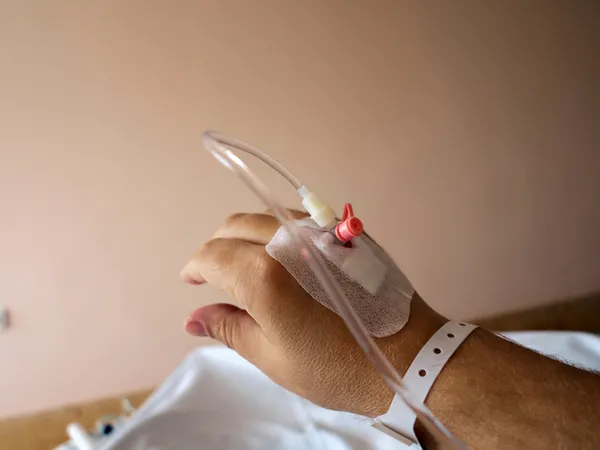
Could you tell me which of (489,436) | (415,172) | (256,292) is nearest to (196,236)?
(415,172)

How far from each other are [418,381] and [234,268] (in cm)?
23

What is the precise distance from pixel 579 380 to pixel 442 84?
115 centimetres

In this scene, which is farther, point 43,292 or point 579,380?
point 43,292

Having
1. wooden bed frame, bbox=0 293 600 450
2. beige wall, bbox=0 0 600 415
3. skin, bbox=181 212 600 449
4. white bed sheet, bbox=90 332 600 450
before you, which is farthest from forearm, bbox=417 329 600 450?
wooden bed frame, bbox=0 293 600 450

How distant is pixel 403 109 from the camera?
144 centimetres

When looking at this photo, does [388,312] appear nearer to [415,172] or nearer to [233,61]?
[233,61]

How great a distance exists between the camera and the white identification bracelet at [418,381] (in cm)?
49

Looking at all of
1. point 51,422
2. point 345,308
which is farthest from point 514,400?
A: point 51,422

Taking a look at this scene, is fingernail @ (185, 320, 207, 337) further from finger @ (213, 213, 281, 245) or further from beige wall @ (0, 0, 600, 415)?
beige wall @ (0, 0, 600, 415)

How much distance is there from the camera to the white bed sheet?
66 centimetres

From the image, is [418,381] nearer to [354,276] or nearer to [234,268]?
[354,276]

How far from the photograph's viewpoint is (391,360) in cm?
51

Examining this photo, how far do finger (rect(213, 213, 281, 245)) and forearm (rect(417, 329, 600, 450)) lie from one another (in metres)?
0.25

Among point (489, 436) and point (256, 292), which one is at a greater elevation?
point (256, 292)
